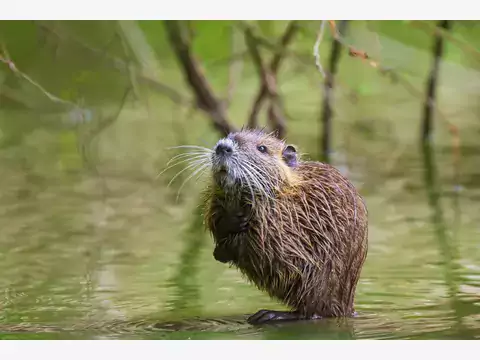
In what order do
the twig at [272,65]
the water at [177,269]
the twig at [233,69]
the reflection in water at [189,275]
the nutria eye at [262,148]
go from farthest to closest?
the twig at [233,69] < the twig at [272,65] < the reflection in water at [189,275] < the nutria eye at [262,148] < the water at [177,269]

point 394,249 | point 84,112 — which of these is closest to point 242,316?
point 394,249

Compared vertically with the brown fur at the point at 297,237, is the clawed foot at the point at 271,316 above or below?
below

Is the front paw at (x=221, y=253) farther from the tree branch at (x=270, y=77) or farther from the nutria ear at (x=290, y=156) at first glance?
the tree branch at (x=270, y=77)

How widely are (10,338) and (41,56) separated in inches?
145

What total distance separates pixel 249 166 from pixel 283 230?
0.20 m

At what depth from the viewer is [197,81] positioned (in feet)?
19.8

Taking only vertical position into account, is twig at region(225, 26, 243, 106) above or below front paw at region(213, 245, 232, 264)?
above

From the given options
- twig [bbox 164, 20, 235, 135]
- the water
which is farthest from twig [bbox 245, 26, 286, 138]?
the water

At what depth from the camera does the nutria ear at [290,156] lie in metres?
2.89

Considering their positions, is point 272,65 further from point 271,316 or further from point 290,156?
point 271,316

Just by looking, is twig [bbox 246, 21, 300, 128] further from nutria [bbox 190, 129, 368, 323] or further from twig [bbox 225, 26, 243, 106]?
nutria [bbox 190, 129, 368, 323]

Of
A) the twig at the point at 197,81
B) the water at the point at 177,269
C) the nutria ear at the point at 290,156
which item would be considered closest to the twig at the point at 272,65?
the twig at the point at 197,81

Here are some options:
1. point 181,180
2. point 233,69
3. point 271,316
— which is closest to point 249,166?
point 271,316

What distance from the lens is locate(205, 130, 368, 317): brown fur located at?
2775 millimetres
